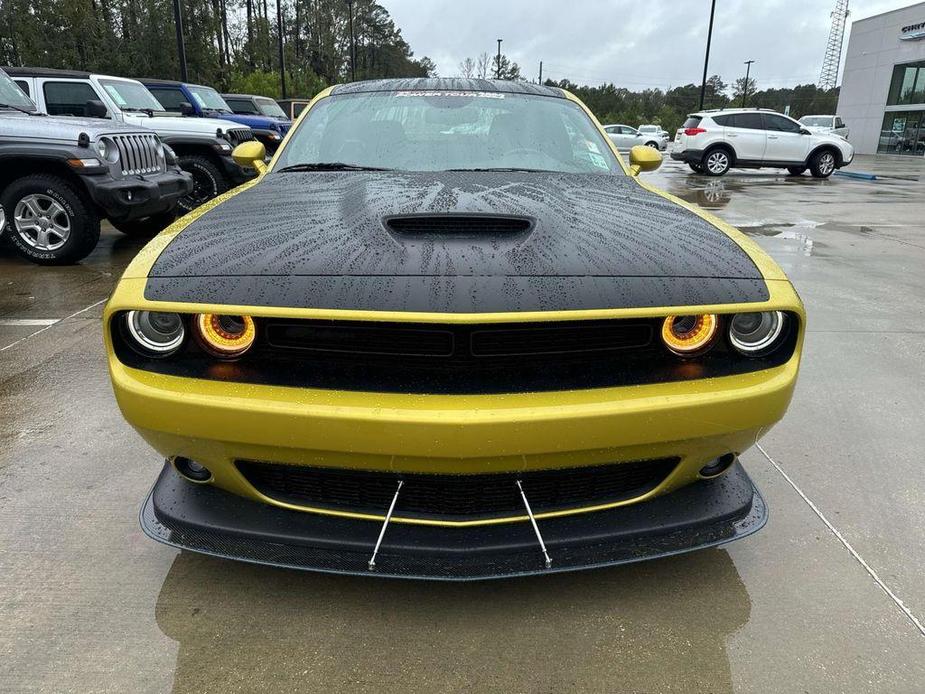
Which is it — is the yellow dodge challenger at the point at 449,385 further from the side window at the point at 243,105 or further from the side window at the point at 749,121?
the side window at the point at 749,121

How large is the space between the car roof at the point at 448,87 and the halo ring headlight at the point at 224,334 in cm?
203

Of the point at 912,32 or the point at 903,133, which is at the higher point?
the point at 912,32

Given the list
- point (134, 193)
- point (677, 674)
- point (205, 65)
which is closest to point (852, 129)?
point (205, 65)

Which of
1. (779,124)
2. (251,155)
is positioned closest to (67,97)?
(251,155)

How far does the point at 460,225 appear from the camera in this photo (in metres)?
1.88

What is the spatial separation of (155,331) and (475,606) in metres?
1.14

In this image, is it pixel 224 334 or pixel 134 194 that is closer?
pixel 224 334

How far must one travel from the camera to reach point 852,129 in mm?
34688

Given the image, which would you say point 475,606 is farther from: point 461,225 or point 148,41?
point 148,41

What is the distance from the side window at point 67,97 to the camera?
8266 millimetres

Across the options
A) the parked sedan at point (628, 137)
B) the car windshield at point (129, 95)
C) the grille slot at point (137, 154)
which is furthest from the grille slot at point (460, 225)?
the parked sedan at point (628, 137)

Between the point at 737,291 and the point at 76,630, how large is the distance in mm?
1955

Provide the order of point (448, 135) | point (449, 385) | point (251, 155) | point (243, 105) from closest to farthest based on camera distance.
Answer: point (449, 385) < point (448, 135) < point (251, 155) < point (243, 105)

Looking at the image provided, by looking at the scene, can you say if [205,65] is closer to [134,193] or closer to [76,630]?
[134,193]
